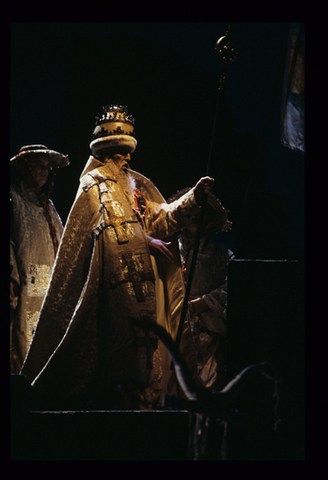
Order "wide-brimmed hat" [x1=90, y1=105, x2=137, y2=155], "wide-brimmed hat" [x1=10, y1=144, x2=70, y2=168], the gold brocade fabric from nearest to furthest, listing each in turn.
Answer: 1. "wide-brimmed hat" [x1=90, y1=105, x2=137, y2=155]
2. the gold brocade fabric
3. "wide-brimmed hat" [x1=10, y1=144, x2=70, y2=168]

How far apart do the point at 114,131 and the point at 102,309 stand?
1324 millimetres

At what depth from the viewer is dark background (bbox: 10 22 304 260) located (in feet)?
13.5

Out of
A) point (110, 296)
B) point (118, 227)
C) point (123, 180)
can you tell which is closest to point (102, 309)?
point (110, 296)

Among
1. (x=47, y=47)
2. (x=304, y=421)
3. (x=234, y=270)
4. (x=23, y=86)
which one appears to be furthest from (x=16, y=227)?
(x=304, y=421)

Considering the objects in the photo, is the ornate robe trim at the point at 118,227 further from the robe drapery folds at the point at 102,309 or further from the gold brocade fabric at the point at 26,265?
the gold brocade fabric at the point at 26,265

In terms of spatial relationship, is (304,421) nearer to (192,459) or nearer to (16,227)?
(192,459)

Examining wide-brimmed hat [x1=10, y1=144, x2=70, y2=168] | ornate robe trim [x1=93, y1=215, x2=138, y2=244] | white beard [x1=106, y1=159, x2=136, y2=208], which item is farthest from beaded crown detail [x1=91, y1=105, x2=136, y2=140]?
ornate robe trim [x1=93, y1=215, x2=138, y2=244]

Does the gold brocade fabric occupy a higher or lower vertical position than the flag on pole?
lower

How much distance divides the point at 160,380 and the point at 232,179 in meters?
2.26

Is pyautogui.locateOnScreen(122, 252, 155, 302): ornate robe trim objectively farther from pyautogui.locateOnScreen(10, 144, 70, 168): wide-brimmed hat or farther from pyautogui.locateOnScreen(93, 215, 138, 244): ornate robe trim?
pyautogui.locateOnScreen(10, 144, 70, 168): wide-brimmed hat

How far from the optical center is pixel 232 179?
5.65 metres

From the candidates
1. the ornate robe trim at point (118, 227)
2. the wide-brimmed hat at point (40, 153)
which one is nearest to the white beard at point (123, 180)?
the ornate robe trim at point (118, 227)

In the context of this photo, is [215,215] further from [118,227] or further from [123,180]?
[118,227]

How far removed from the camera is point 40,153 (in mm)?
4844
